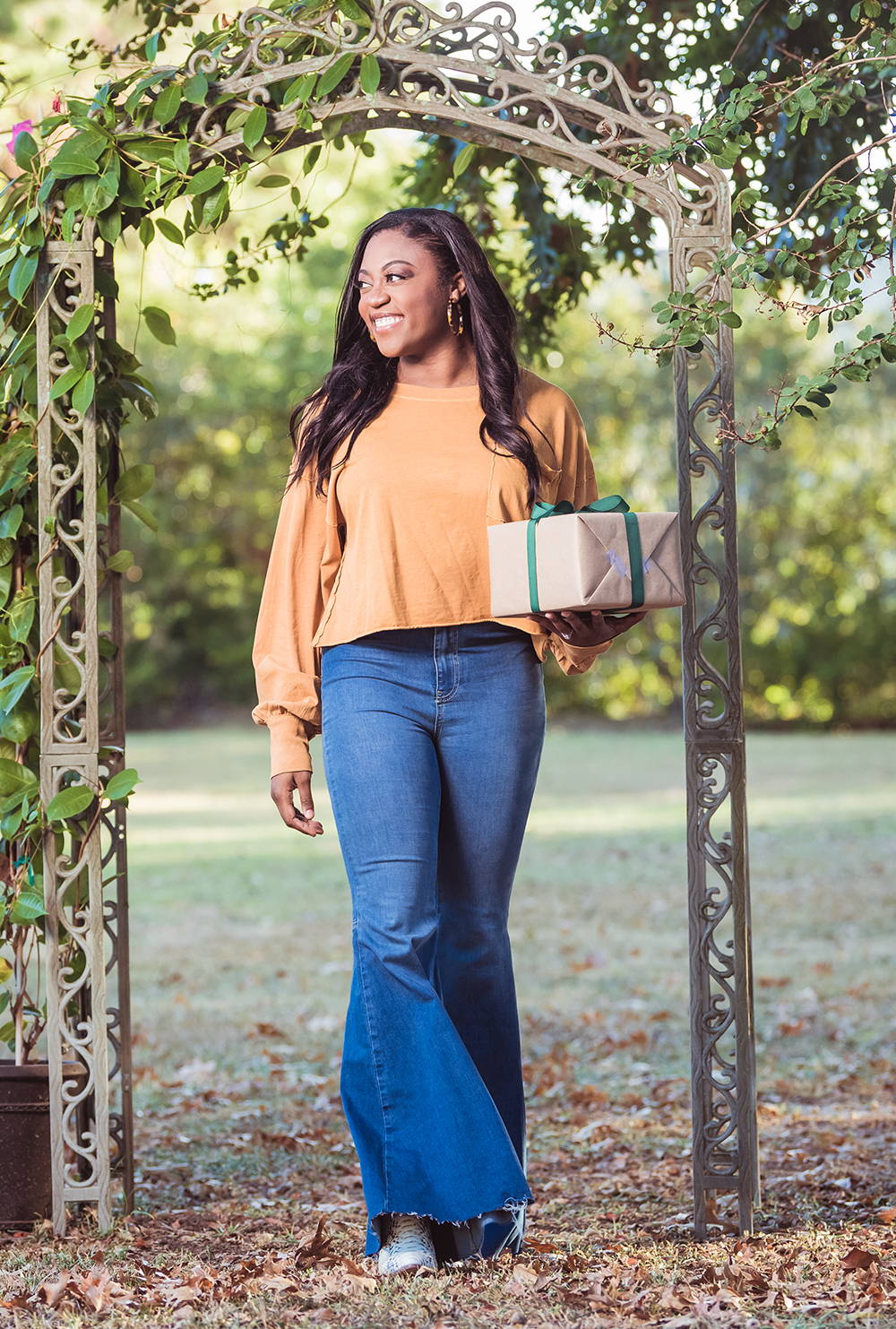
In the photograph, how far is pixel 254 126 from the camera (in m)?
3.32

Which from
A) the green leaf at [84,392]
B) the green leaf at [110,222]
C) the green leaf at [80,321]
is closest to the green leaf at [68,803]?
the green leaf at [84,392]

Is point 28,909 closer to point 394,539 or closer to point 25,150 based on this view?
point 394,539

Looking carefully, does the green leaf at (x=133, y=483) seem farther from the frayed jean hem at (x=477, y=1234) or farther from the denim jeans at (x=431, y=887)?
the frayed jean hem at (x=477, y=1234)

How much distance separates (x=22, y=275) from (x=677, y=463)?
1477 mm

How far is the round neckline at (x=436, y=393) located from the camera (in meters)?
3.13

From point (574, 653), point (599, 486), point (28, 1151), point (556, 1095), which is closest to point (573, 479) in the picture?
point (574, 653)

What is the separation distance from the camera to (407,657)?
300 cm

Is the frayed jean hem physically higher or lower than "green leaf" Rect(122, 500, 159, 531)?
lower

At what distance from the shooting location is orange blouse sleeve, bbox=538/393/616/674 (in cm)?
320

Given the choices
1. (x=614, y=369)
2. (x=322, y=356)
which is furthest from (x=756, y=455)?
(x=322, y=356)

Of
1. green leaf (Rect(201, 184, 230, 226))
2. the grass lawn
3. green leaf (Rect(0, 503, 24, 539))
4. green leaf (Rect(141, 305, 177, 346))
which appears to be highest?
green leaf (Rect(201, 184, 230, 226))

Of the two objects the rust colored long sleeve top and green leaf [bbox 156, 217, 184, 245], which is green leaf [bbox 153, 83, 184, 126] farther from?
the rust colored long sleeve top

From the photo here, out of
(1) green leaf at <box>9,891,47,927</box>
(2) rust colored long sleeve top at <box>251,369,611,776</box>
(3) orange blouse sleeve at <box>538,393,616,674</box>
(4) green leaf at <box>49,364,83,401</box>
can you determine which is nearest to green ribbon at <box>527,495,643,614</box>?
(2) rust colored long sleeve top at <box>251,369,611,776</box>

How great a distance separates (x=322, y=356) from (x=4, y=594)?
18668 mm
